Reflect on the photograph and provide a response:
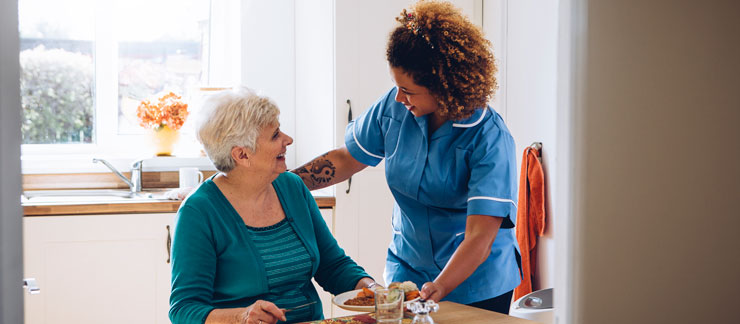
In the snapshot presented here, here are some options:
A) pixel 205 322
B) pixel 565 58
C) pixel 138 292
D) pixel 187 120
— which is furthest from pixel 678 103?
pixel 187 120

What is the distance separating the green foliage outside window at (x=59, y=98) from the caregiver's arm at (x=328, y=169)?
2.05 meters

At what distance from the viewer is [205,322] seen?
141cm

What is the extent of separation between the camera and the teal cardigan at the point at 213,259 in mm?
1449

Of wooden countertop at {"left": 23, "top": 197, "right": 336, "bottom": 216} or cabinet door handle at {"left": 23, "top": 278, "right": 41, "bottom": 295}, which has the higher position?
wooden countertop at {"left": 23, "top": 197, "right": 336, "bottom": 216}

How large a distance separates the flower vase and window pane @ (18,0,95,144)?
1.41 ft

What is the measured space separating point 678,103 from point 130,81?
3706mm

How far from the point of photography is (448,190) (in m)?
1.66

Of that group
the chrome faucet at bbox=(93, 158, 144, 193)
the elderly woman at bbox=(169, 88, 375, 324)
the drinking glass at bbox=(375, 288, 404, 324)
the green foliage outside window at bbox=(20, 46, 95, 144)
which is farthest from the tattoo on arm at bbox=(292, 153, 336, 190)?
the green foliage outside window at bbox=(20, 46, 95, 144)

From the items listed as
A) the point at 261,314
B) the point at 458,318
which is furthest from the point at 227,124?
the point at 458,318

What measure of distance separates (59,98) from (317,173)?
2150 millimetres

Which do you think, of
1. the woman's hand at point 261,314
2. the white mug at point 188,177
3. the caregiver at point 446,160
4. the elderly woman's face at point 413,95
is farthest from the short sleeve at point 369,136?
A: the white mug at point 188,177

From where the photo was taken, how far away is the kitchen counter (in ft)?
8.70

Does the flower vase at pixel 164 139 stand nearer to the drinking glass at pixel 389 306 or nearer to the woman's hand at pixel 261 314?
the woman's hand at pixel 261 314

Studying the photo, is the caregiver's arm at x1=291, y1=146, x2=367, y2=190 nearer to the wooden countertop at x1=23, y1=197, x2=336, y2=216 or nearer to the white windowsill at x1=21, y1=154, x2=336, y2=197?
the wooden countertop at x1=23, y1=197, x2=336, y2=216
